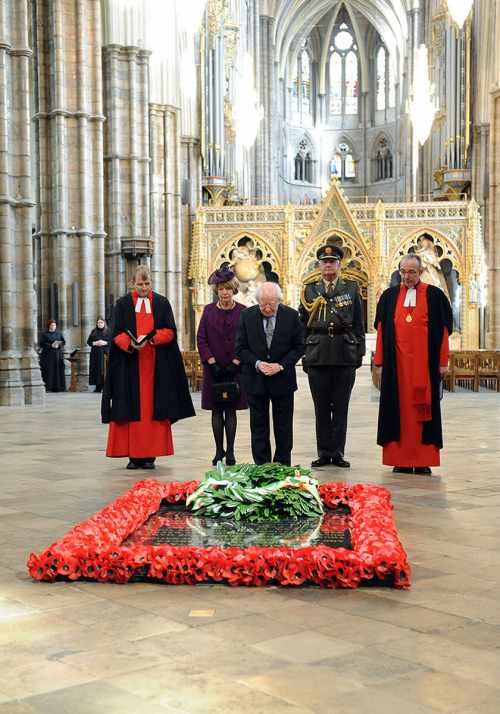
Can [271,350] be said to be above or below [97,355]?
above

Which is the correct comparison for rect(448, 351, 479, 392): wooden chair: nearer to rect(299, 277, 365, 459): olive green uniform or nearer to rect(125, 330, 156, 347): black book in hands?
rect(299, 277, 365, 459): olive green uniform

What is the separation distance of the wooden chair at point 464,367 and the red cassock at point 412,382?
11.1m

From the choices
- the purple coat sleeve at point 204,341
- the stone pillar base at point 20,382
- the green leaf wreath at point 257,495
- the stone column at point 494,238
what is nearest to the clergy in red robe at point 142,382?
the purple coat sleeve at point 204,341

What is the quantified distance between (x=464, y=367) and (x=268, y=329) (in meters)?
12.5

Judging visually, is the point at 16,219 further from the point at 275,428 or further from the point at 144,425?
the point at 275,428

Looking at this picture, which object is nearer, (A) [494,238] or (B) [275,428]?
(B) [275,428]

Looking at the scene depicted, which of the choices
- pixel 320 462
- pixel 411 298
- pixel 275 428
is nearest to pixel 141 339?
pixel 275 428

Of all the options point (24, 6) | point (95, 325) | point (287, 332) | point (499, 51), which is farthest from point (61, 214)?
point (287, 332)

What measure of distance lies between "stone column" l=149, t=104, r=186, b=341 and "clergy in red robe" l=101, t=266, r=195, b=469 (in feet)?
65.1

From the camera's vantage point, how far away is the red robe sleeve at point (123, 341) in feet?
27.7

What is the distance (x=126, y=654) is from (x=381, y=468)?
207 inches

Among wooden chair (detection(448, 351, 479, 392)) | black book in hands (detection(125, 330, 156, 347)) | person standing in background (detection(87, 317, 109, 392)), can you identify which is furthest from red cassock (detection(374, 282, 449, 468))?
person standing in background (detection(87, 317, 109, 392))

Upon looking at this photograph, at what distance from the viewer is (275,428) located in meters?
7.80

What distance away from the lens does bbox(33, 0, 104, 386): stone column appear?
2141cm
